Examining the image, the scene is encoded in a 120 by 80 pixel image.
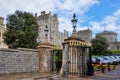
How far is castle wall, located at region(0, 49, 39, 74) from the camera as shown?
16.5 metres

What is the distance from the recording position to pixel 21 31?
30828mm

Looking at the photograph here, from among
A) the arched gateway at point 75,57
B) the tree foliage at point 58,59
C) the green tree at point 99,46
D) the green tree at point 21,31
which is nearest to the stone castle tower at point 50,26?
the green tree at point 99,46

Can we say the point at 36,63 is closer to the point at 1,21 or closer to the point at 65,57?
the point at 65,57

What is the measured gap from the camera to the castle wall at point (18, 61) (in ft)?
54.2

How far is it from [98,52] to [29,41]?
72.8 feet

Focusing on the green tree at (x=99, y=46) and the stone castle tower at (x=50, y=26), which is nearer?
the green tree at (x=99, y=46)

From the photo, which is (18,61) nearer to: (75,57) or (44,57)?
(44,57)

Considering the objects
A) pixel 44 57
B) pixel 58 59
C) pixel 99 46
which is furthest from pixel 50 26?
pixel 44 57

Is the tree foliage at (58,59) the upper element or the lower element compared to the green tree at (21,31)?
lower

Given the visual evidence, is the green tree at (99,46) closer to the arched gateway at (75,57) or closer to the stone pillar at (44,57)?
the stone pillar at (44,57)

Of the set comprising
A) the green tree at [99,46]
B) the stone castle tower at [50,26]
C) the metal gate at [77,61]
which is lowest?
the metal gate at [77,61]

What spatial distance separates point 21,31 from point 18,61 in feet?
45.0

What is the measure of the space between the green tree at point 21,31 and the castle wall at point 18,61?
10805 mm

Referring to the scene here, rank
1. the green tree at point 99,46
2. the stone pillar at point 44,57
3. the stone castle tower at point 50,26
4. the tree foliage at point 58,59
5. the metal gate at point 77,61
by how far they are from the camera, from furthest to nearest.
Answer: the stone castle tower at point 50,26, the green tree at point 99,46, the tree foliage at point 58,59, the stone pillar at point 44,57, the metal gate at point 77,61
